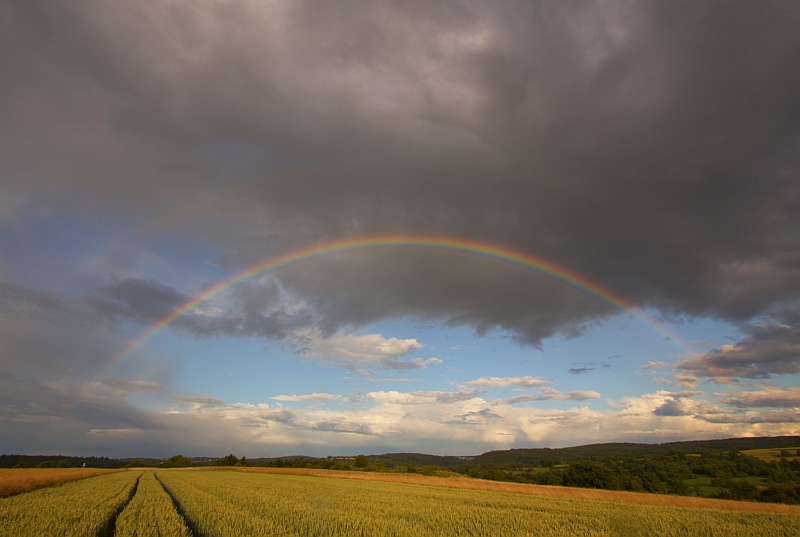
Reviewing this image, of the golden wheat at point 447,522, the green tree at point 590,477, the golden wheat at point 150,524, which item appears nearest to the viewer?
the golden wheat at point 150,524

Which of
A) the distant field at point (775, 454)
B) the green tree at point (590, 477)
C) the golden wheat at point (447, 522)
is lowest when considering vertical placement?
the green tree at point (590, 477)

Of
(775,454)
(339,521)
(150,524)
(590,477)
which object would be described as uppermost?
(775,454)

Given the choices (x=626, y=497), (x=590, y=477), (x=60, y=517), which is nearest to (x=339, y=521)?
(x=60, y=517)

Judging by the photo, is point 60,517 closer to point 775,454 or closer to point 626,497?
point 626,497

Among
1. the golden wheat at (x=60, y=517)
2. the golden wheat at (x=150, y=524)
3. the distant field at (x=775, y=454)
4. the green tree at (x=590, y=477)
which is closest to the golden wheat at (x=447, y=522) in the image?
the golden wheat at (x=150, y=524)

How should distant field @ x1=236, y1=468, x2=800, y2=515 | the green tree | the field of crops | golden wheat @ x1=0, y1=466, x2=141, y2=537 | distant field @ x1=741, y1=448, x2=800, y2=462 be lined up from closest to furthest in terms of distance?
golden wheat @ x1=0, y1=466, x2=141, y2=537
the field of crops
distant field @ x1=236, y1=468, x2=800, y2=515
the green tree
distant field @ x1=741, y1=448, x2=800, y2=462

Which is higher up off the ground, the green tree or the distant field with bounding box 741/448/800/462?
the distant field with bounding box 741/448/800/462

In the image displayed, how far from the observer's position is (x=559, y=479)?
9781 cm

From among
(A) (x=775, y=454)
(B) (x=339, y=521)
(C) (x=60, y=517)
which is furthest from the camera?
(A) (x=775, y=454)

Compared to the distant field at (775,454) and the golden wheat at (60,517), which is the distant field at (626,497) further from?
the distant field at (775,454)

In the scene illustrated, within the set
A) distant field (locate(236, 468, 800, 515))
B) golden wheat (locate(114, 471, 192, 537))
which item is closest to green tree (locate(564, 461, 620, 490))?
distant field (locate(236, 468, 800, 515))

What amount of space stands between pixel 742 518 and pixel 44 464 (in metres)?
195

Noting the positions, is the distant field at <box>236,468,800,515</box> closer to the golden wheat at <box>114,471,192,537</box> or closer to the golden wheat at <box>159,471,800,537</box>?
the golden wheat at <box>159,471,800,537</box>

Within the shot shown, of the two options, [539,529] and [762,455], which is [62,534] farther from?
[762,455]
